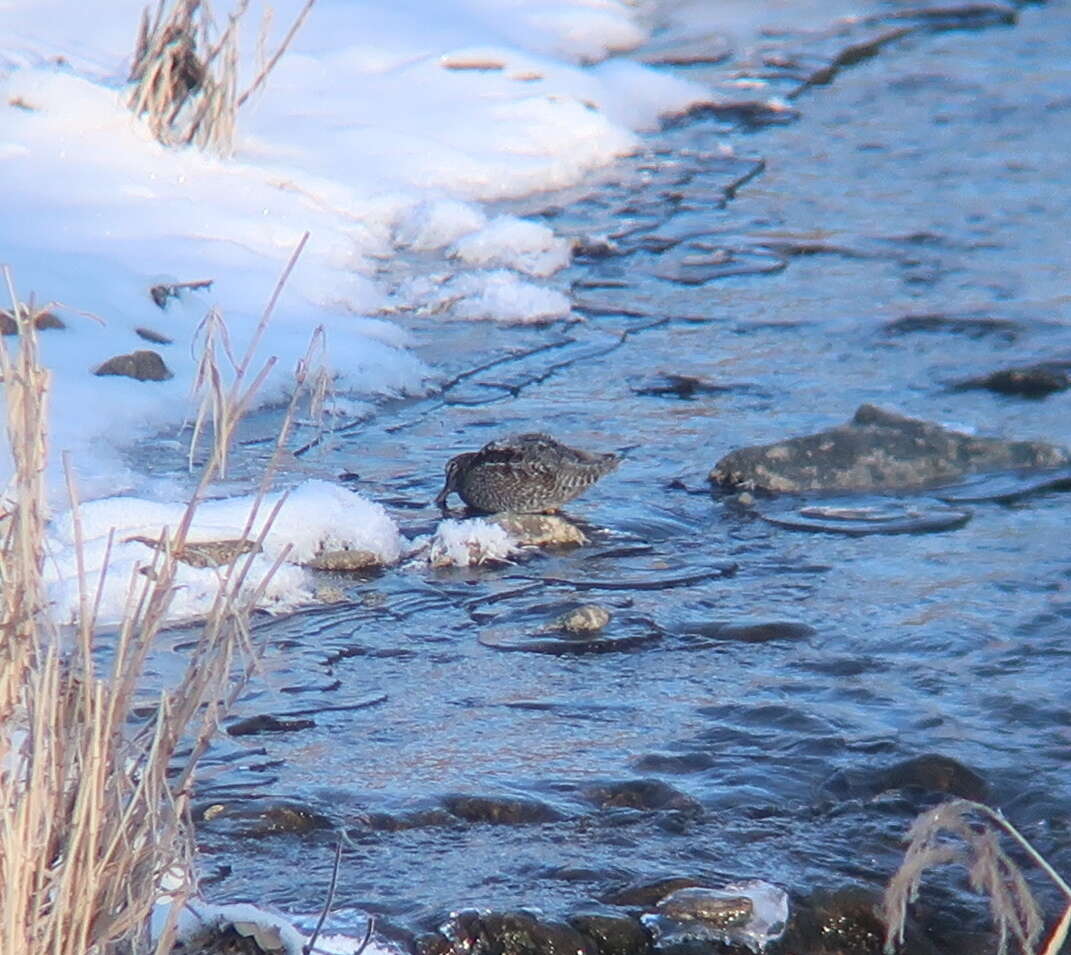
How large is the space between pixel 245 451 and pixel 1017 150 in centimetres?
577

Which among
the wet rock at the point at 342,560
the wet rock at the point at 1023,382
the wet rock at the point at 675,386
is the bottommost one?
the wet rock at the point at 342,560

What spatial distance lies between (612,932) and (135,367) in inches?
145

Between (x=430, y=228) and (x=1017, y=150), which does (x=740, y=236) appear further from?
(x=1017, y=150)

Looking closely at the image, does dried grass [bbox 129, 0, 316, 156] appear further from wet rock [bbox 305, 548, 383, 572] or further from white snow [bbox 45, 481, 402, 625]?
wet rock [bbox 305, 548, 383, 572]

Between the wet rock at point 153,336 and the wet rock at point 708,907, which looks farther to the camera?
the wet rock at point 153,336

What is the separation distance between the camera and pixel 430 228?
8.36m

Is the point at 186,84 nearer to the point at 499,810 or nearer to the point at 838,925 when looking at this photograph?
the point at 499,810

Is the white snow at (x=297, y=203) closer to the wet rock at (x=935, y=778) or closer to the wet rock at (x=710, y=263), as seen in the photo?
the wet rock at (x=710, y=263)

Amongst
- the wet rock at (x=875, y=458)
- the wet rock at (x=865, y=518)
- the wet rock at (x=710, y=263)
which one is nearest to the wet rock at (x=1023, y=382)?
the wet rock at (x=875, y=458)

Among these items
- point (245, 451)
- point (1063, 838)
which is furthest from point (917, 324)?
point (1063, 838)

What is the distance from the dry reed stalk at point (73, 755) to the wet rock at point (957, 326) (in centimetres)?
524

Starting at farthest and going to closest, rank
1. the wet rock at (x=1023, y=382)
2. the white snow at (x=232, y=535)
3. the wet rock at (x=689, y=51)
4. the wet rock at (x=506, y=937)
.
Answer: the wet rock at (x=689, y=51) < the wet rock at (x=1023, y=382) < the white snow at (x=232, y=535) < the wet rock at (x=506, y=937)

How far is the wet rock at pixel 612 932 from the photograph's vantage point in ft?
10.5

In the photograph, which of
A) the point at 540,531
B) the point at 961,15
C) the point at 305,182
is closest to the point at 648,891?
the point at 540,531
